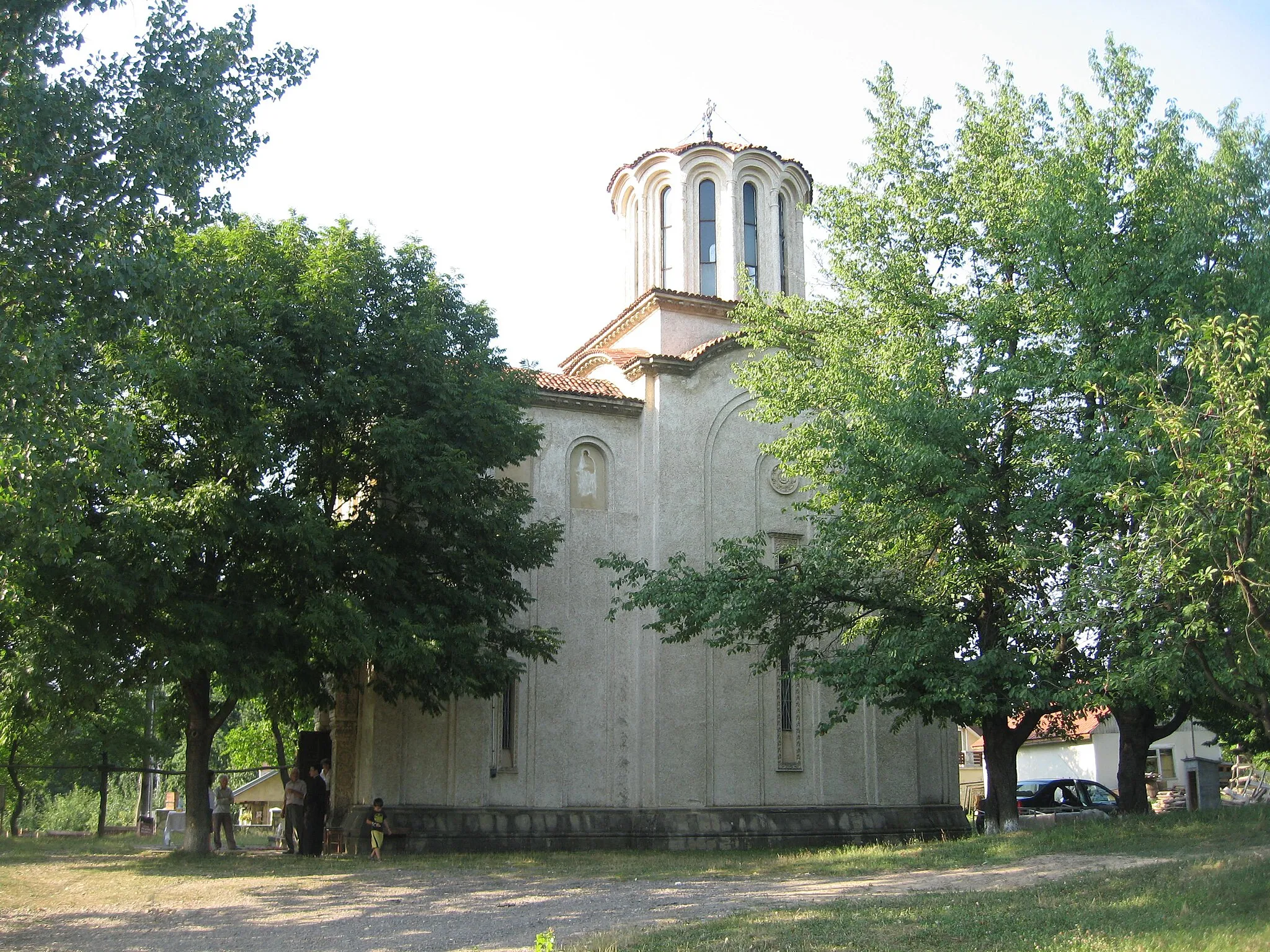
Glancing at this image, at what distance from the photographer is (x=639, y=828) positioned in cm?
1962

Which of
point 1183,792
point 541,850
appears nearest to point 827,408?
point 541,850

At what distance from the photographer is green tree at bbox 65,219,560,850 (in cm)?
1486

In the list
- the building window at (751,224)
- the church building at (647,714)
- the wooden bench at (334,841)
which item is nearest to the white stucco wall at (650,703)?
the church building at (647,714)

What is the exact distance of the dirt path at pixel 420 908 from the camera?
10000 millimetres

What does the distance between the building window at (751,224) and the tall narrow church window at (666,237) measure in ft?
5.20

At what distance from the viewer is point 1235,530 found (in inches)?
306

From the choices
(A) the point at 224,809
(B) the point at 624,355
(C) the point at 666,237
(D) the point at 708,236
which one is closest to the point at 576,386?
(B) the point at 624,355

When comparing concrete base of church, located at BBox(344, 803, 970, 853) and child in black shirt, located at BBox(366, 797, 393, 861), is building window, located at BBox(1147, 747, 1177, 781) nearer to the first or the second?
concrete base of church, located at BBox(344, 803, 970, 853)

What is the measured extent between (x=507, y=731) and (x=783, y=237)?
39.4 ft

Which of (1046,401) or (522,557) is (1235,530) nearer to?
(1046,401)

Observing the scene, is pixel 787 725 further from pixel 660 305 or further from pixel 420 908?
pixel 420 908

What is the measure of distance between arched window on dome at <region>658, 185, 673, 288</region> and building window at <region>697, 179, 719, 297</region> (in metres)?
0.68

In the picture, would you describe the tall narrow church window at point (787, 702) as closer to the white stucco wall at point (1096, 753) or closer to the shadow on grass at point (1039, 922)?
the shadow on grass at point (1039, 922)

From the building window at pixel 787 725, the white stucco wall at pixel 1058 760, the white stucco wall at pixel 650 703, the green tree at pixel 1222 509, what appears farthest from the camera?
the white stucco wall at pixel 1058 760
